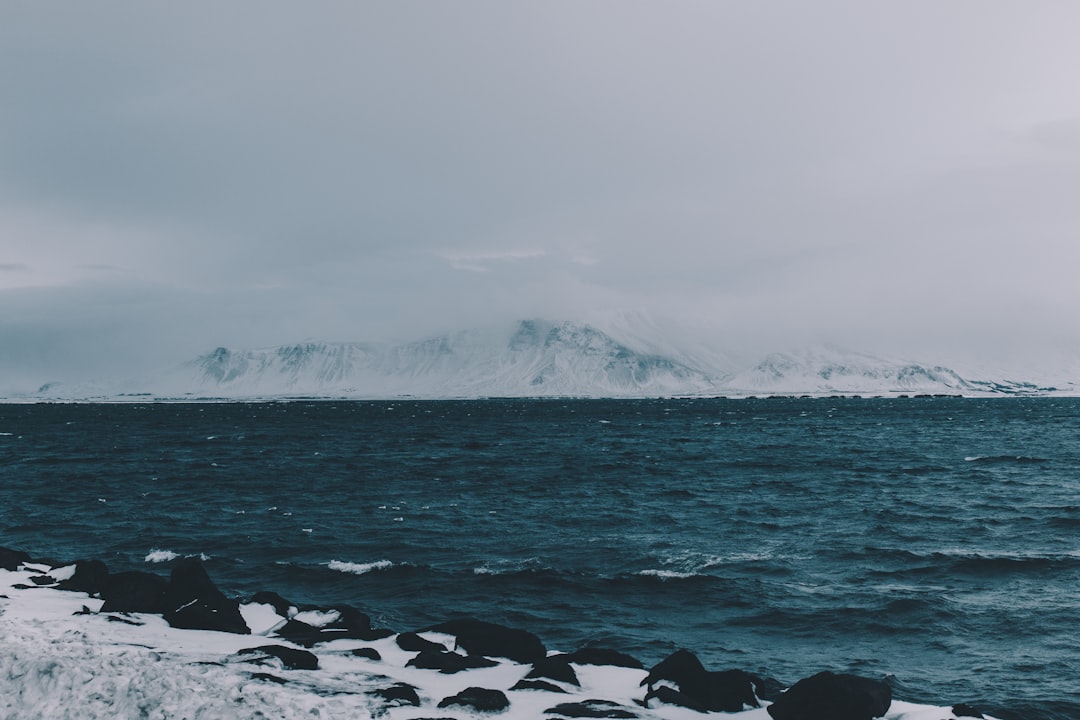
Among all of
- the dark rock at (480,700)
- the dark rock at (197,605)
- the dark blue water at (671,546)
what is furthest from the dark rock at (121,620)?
the dark rock at (480,700)

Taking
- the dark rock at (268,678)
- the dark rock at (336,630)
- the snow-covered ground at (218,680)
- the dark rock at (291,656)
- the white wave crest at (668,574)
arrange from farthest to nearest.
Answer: the white wave crest at (668,574) < the dark rock at (336,630) < the dark rock at (291,656) < the dark rock at (268,678) < the snow-covered ground at (218,680)

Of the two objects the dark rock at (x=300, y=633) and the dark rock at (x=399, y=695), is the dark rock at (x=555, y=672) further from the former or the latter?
the dark rock at (x=300, y=633)

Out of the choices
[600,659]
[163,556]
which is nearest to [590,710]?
[600,659]

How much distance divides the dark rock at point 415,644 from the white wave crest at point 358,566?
447 inches

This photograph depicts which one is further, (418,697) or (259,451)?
(259,451)

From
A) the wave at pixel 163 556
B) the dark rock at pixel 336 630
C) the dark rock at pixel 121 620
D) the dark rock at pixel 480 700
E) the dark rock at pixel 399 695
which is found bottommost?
the wave at pixel 163 556

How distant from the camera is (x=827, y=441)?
96625 mm

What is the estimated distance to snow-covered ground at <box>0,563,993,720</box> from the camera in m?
12.4

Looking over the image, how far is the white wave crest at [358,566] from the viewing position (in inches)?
1117

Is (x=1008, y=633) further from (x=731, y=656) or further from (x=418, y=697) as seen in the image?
(x=418, y=697)

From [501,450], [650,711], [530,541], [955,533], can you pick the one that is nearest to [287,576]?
[530,541]

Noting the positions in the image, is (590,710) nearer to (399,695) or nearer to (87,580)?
(399,695)

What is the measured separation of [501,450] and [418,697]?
72979 mm

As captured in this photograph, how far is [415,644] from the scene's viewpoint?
16.8 m
